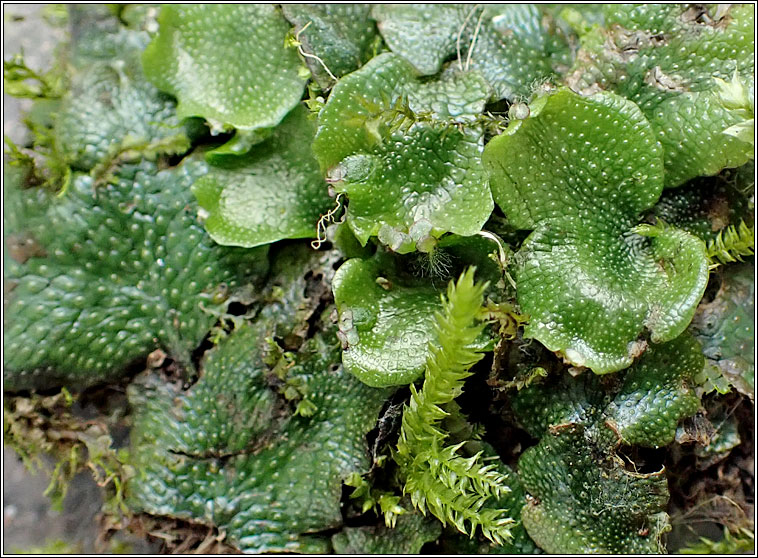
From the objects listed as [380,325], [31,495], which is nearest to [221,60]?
[380,325]

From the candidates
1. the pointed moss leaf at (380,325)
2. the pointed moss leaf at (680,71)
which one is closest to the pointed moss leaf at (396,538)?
the pointed moss leaf at (380,325)

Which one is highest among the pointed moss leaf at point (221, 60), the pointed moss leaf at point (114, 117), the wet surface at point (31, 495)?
the pointed moss leaf at point (221, 60)

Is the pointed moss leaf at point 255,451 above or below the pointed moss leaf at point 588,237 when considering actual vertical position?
Result: below

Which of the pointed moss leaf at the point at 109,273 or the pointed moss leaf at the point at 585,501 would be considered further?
the pointed moss leaf at the point at 109,273

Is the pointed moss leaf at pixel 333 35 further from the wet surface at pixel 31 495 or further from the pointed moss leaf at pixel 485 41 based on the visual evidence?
the wet surface at pixel 31 495

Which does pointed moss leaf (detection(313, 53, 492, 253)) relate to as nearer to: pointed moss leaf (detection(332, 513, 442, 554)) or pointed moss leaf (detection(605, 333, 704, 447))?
pointed moss leaf (detection(605, 333, 704, 447))

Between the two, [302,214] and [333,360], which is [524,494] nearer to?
[333,360]
